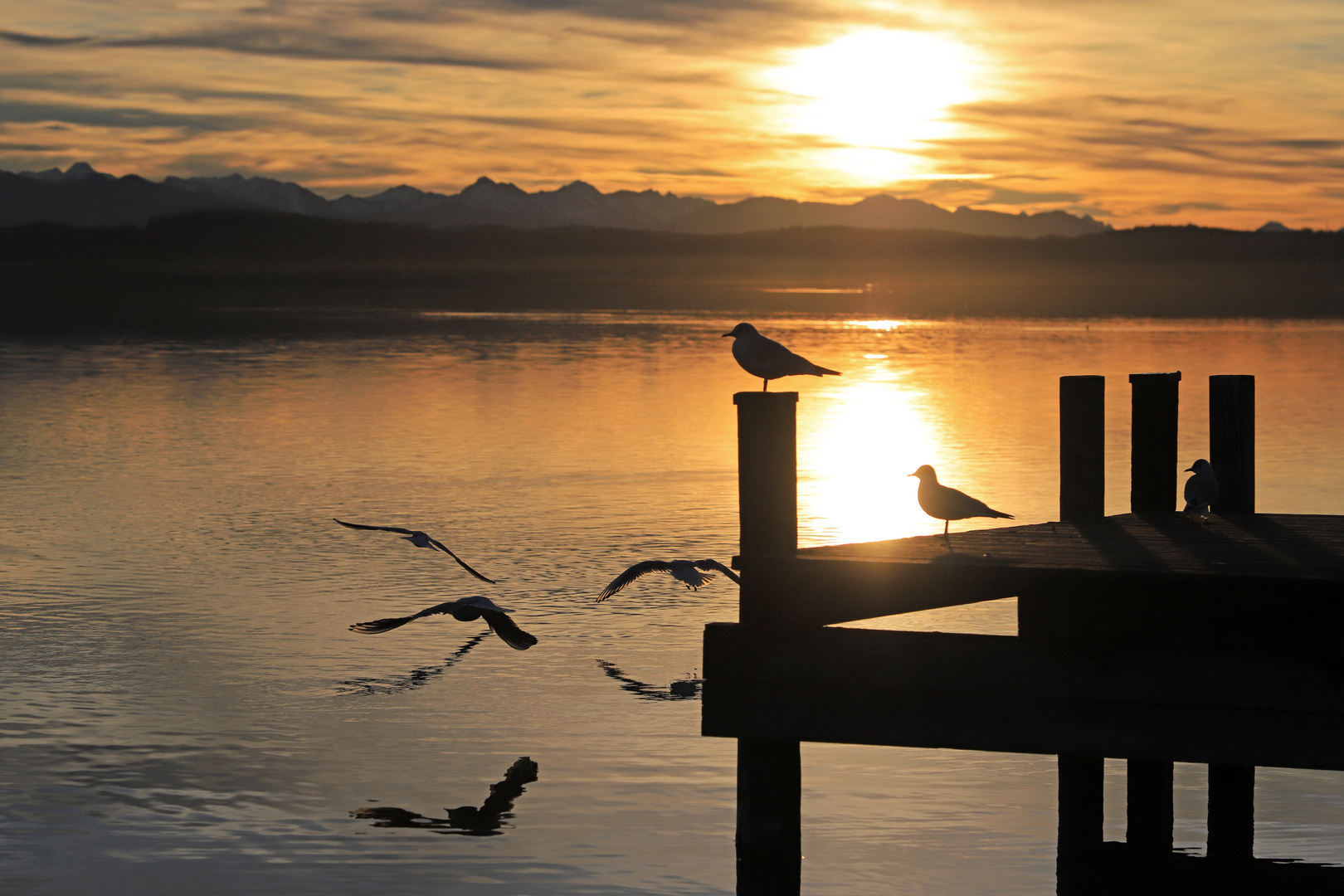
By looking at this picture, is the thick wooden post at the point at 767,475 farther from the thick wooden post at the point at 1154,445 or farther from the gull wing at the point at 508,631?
the gull wing at the point at 508,631

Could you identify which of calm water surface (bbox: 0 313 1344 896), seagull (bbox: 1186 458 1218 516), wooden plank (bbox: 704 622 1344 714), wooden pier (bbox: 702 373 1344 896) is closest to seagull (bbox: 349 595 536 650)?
calm water surface (bbox: 0 313 1344 896)

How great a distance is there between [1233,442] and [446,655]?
730 cm

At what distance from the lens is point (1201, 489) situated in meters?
11.5

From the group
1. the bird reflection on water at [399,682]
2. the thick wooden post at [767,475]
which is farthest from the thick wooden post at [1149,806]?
the bird reflection on water at [399,682]

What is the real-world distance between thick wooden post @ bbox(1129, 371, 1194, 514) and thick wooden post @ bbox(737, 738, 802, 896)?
4648 mm

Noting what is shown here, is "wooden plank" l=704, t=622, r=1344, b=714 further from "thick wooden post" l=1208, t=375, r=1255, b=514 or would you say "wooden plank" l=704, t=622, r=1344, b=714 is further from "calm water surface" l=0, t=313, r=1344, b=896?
"thick wooden post" l=1208, t=375, r=1255, b=514

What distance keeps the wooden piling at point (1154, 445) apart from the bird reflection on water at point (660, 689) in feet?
13.3

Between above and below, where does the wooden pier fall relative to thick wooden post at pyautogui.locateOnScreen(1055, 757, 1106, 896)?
above

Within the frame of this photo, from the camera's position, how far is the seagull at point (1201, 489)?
37.5 ft

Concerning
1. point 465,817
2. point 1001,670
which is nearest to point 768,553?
point 1001,670

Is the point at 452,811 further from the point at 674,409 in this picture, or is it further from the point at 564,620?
the point at 674,409

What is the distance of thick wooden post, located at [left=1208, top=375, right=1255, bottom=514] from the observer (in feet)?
39.1

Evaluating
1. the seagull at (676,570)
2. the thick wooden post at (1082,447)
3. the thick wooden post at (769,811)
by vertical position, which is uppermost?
the thick wooden post at (1082,447)

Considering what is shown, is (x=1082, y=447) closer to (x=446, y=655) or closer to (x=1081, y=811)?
(x=1081, y=811)
